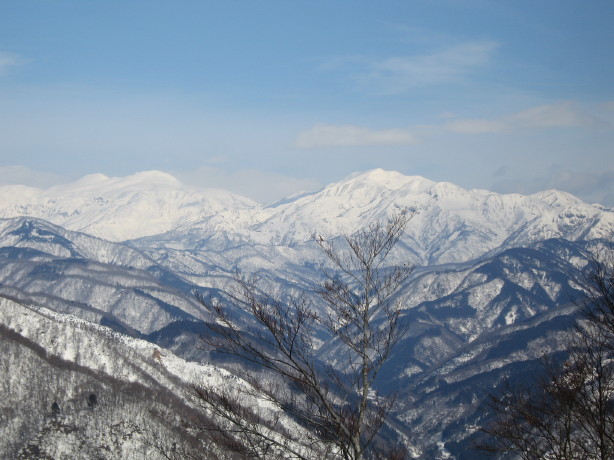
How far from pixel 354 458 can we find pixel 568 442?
9040 millimetres

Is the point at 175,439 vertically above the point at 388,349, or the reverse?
the point at 388,349

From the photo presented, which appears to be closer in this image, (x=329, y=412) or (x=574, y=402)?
(x=329, y=412)

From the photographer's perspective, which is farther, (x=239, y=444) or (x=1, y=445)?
(x=1, y=445)

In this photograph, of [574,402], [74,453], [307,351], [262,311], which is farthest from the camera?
[74,453]

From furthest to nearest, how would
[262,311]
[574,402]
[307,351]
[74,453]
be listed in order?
[74,453]
[574,402]
[307,351]
[262,311]

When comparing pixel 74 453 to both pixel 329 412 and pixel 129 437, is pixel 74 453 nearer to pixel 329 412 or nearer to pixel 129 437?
pixel 129 437

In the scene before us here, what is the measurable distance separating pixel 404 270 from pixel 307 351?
4993 millimetres

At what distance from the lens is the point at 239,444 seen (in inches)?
901

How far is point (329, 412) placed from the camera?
23000 millimetres

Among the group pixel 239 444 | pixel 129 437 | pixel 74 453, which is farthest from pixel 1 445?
pixel 239 444

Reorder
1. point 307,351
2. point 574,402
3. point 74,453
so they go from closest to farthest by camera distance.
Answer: point 307,351 → point 574,402 → point 74,453

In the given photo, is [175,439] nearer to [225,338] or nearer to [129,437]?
[129,437]

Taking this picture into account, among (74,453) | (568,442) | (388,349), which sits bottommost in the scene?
(74,453)

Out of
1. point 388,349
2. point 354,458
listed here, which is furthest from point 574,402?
point 354,458
